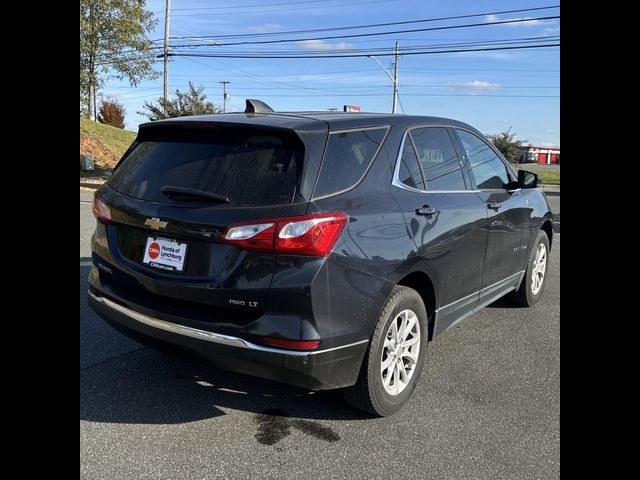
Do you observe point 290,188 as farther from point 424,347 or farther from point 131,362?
point 131,362

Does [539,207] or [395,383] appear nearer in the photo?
[395,383]

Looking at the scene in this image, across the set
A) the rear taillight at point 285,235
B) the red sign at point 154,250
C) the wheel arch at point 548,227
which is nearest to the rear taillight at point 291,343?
the rear taillight at point 285,235

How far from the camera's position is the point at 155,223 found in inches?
112

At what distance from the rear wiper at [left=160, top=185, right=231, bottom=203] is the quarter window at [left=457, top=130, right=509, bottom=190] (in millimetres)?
2244

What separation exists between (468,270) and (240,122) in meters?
1.95

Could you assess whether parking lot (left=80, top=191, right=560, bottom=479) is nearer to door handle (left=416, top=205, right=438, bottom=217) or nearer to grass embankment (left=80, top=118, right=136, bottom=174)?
door handle (left=416, top=205, right=438, bottom=217)

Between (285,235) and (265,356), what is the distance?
0.60 m

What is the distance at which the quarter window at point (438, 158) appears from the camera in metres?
3.54

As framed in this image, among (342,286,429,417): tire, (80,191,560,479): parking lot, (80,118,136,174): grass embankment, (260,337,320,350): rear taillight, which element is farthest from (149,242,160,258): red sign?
(80,118,136,174): grass embankment

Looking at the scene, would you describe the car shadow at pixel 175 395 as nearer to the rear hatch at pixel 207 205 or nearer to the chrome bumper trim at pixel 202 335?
the chrome bumper trim at pixel 202 335

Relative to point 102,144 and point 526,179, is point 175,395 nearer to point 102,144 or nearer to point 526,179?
point 526,179

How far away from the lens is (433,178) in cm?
359

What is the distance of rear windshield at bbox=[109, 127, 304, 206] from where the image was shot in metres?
2.69
